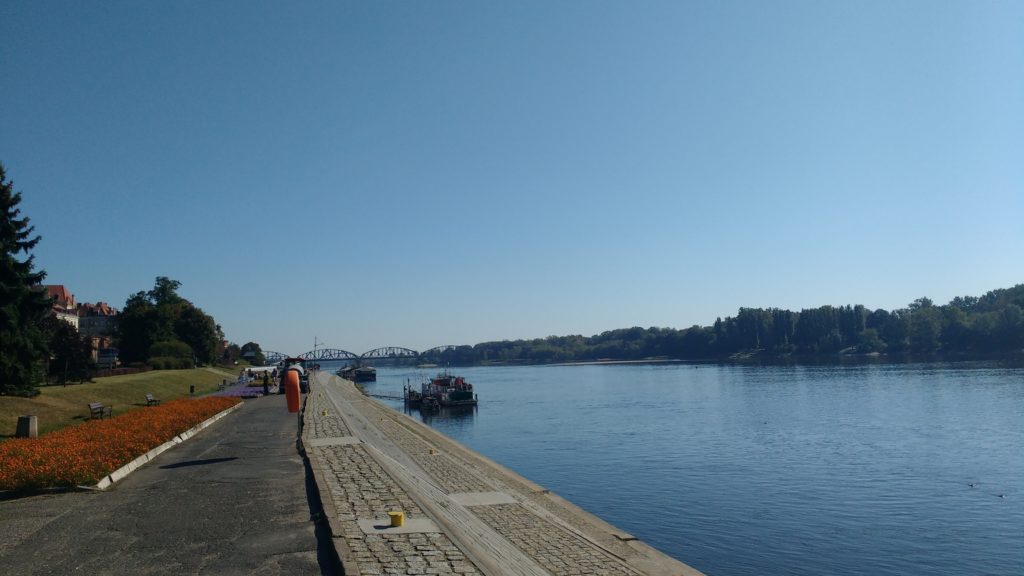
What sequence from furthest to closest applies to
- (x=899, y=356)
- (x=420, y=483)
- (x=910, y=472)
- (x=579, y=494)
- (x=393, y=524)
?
(x=899, y=356) → (x=910, y=472) → (x=579, y=494) → (x=420, y=483) → (x=393, y=524)

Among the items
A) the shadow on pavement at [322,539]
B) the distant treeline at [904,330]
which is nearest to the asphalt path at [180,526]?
the shadow on pavement at [322,539]

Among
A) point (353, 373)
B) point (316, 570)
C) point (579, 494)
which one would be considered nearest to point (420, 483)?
point (316, 570)

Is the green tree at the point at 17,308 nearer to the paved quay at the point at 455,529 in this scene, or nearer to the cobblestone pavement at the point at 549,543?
the paved quay at the point at 455,529

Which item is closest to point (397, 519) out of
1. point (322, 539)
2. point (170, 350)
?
point (322, 539)

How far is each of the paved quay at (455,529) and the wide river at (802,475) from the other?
647 centimetres

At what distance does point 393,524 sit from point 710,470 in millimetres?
26129

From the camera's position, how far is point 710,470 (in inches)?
1379

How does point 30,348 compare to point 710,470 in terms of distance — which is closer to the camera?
point 710,470

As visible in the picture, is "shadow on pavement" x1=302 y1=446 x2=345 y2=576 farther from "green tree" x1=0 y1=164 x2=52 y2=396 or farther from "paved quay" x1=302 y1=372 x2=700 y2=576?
"green tree" x1=0 y1=164 x2=52 y2=396

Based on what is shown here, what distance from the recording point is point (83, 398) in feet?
141

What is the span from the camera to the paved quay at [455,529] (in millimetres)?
11016

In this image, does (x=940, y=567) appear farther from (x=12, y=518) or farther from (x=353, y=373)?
(x=353, y=373)

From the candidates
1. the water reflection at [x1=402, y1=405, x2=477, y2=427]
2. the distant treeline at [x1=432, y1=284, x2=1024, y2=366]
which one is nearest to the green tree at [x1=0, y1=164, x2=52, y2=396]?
the water reflection at [x1=402, y1=405, x2=477, y2=427]

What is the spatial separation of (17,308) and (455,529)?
3673 cm
